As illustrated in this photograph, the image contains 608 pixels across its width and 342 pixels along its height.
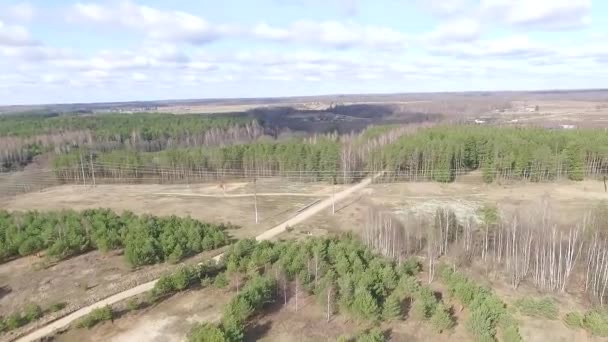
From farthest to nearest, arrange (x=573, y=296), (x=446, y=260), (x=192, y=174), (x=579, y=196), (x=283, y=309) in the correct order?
1. (x=192, y=174)
2. (x=579, y=196)
3. (x=446, y=260)
4. (x=573, y=296)
5. (x=283, y=309)

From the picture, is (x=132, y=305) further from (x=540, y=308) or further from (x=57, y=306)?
(x=540, y=308)

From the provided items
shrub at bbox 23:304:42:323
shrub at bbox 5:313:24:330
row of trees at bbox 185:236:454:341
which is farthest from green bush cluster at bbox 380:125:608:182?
shrub at bbox 5:313:24:330

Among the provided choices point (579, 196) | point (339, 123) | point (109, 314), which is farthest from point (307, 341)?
point (339, 123)

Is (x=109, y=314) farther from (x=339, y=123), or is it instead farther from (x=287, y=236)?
(x=339, y=123)

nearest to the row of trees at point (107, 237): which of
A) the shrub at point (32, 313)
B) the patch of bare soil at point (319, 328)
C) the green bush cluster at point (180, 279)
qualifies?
the green bush cluster at point (180, 279)

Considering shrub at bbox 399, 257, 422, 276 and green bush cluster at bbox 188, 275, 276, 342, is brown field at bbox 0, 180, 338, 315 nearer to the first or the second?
green bush cluster at bbox 188, 275, 276, 342

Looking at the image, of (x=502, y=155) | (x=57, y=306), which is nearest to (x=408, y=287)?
(x=57, y=306)

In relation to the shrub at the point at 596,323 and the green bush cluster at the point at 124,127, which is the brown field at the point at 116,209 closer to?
the shrub at the point at 596,323
